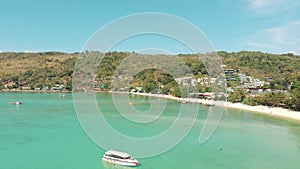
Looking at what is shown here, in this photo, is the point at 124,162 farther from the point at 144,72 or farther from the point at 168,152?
the point at 144,72

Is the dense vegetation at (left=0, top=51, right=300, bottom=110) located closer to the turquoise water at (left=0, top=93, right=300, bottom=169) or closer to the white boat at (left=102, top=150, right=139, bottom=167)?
the turquoise water at (left=0, top=93, right=300, bottom=169)

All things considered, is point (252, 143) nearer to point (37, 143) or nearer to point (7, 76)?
point (37, 143)

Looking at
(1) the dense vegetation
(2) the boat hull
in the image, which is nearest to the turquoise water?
(2) the boat hull

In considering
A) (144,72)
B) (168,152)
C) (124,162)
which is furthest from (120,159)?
(144,72)

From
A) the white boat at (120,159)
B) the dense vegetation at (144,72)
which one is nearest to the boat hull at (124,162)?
the white boat at (120,159)

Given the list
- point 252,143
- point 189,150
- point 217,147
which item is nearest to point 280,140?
point 252,143

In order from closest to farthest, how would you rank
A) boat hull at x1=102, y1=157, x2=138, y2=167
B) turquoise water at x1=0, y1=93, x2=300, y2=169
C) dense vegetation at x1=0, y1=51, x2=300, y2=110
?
boat hull at x1=102, y1=157, x2=138, y2=167
turquoise water at x1=0, y1=93, x2=300, y2=169
dense vegetation at x1=0, y1=51, x2=300, y2=110

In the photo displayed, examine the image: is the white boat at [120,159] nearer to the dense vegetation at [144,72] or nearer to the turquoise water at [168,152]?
the turquoise water at [168,152]
